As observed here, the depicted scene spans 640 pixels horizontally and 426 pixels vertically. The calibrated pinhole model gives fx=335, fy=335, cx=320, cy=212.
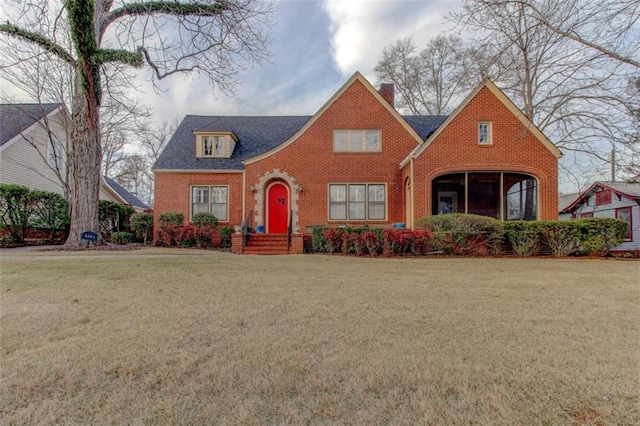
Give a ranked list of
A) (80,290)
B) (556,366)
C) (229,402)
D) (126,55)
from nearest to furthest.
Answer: (229,402)
(556,366)
(80,290)
(126,55)

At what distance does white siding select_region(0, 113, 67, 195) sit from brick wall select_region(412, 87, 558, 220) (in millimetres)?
18798

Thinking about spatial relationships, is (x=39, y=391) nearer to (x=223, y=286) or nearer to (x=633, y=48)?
(x=223, y=286)

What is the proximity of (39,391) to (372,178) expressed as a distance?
13407 millimetres

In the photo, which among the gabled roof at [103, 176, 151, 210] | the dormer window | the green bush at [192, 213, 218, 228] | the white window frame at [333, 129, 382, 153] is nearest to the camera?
the white window frame at [333, 129, 382, 153]

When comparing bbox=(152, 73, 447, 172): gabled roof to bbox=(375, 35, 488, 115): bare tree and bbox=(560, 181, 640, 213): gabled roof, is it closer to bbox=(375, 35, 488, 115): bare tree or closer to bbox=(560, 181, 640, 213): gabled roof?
bbox=(375, 35, 488, 115): bare tree

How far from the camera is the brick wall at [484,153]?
41.4 feet

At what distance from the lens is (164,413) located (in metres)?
2.01

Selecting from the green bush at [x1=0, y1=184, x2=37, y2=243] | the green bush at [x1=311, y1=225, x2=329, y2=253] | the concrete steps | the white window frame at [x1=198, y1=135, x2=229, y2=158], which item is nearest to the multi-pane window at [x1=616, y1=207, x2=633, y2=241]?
the green bush at [x1=311, y1=225, x2=329, y2=253]

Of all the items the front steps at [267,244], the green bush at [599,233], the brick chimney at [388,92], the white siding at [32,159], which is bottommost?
the front steps at [267,244]

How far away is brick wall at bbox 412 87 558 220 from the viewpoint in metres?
12.6

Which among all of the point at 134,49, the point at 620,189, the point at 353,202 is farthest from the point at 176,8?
the point at 620,189

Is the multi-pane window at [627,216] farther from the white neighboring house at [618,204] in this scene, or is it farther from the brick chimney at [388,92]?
the brick chimney at [388,92]

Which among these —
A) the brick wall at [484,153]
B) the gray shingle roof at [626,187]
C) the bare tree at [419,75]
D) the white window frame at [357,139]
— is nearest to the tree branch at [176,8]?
the white window frame at [357,139]

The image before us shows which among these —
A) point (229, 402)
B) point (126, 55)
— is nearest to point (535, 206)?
point (229, 402)
